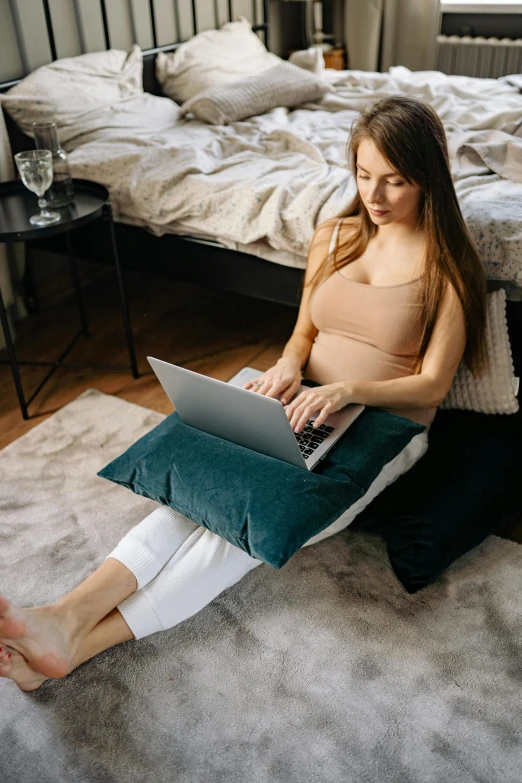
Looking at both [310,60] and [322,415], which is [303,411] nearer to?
[322,415]

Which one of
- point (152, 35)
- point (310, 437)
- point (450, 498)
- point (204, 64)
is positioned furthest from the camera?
point (152, 35)

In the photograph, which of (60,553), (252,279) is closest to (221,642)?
(60,553)

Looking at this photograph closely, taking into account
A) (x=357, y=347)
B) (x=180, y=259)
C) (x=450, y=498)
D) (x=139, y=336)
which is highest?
(x=357, y=347)

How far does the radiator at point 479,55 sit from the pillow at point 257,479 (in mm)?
3043

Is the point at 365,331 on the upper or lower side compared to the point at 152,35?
lower

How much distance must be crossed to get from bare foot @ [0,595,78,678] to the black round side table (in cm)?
94

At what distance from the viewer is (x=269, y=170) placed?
6.84 ft

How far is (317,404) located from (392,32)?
3221mm

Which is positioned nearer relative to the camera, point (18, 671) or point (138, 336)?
point (18, 671)

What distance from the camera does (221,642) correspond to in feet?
4.27

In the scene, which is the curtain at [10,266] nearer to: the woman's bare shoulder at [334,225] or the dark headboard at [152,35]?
the dark headboard at [152,35]

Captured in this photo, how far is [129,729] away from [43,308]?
181 cm

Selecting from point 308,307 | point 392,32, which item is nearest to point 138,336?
point 308,307

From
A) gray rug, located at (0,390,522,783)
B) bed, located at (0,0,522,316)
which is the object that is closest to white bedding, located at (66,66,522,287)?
bed, located at (0,0,522,316)
